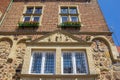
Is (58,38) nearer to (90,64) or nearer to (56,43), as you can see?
(56,43)

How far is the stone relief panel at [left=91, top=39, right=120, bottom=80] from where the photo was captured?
34.6ft

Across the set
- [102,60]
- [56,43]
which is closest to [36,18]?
[56,43]

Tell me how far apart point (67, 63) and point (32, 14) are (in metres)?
6.39

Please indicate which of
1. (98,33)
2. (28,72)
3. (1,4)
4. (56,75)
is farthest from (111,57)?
(1,4)

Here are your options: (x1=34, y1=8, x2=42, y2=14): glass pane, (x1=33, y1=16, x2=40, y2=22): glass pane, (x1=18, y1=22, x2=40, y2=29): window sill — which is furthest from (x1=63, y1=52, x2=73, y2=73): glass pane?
(x1=34, y1=8, x2=42, y2=14): glass pane

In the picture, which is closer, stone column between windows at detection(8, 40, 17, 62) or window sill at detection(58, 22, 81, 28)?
stone column between windows at detection(8, 40, 17, 62)

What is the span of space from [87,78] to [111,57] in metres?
2.83

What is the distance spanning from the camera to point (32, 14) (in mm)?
15406

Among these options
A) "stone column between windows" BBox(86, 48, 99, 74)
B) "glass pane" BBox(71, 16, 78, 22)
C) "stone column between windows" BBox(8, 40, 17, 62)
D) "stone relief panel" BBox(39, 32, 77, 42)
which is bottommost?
"stone column between windows" BBox(86, 48, 99, 74)

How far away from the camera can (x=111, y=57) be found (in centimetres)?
1165

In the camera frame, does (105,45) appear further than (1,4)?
No

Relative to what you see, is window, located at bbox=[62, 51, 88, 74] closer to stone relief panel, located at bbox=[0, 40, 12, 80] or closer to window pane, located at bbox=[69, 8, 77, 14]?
stone relief panel, located at bbox=[0, 40, 12, 80]

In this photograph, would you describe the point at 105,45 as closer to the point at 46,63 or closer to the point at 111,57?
the point at 111,57

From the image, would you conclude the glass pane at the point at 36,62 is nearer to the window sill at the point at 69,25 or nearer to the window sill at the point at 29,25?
the window sill at the point at 29,25
